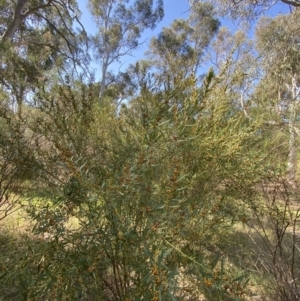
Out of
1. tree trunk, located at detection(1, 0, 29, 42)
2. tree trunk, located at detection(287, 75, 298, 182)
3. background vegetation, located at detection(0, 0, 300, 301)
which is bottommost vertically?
background vegetation, located at detection(0, 0, 300, 301)

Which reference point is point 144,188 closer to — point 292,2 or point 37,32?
point 292,2

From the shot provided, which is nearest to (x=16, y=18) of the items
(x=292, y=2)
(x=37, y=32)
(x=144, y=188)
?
(x=37, y=32)

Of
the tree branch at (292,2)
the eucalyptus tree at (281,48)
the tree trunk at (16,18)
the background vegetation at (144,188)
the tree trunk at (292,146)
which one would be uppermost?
the eucalyptus tree at (281,48)

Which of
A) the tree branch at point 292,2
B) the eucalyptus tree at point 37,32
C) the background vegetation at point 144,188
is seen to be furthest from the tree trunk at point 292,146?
the tree branch at point 292,2

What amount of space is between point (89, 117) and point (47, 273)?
0.81 m

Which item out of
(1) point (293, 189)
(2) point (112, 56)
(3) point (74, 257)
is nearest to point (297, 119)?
(1) point (293, 189)

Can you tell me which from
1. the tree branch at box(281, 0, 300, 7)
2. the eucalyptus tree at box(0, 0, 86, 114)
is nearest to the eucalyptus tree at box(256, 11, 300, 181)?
the tree branch at box(281, 0, 300, 7)

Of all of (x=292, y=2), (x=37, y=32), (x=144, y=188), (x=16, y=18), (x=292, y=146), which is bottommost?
(x=144, y=188)

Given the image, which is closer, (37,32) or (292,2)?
(292,2)

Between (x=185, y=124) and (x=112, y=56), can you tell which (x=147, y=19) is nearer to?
(x=112, y=56)

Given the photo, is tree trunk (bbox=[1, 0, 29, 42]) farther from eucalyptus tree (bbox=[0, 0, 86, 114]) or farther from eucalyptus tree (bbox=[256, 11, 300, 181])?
eucalyptus tree (bbox=[256, 11, 300, 181])

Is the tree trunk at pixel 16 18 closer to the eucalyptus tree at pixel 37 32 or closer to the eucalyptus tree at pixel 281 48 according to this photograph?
the eucalyptus tree at pixel 37 32

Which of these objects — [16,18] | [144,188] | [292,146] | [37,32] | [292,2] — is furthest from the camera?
[37,32]

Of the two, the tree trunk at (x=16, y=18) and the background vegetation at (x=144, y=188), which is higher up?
the tree trunk at (x=16, y=18)
